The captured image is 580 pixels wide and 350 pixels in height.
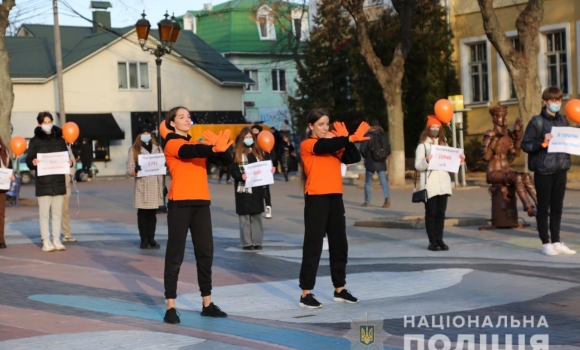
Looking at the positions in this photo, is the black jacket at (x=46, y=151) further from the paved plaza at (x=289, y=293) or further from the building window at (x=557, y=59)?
the building window at (x=557, y=59)

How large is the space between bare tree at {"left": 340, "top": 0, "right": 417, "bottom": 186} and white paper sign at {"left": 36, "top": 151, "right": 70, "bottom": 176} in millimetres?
14465

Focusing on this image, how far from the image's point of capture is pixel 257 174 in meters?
14.8

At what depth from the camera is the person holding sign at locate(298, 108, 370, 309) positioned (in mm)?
9641

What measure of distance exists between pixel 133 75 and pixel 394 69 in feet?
105

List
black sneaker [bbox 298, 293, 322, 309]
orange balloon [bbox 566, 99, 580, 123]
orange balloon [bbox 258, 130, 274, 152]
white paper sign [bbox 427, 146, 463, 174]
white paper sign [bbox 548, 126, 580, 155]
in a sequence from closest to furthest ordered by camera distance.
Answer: black sneaker [bbox 298, 293, 322, 309] → white paper sign [bbox 548, 126, 580, 155] → orange balloon [bbox 566, 99, 580, 123] → white paper sign [bbox 427, 146, 463, 174] → orange balloon [bbox 258, 130, 274, 152]

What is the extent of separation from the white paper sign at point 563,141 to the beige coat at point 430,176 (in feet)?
6.18

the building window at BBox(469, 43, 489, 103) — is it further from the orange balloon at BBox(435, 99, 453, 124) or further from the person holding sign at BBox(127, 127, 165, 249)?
the person holding sign at BBox(127, 127, 165, 249)

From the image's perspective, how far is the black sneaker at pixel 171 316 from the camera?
9.09 m

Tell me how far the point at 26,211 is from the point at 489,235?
1340 cm

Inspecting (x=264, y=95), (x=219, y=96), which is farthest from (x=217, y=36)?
(x=219, y=96)

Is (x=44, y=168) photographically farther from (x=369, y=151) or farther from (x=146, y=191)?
(x=369, y=151)

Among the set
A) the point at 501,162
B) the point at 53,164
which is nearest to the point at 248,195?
the point at 53,164

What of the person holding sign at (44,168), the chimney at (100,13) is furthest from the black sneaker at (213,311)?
the chimney at (100,13)

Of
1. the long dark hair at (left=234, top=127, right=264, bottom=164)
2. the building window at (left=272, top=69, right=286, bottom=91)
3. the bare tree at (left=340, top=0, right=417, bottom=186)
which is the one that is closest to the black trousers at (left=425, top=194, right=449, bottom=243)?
the long dark hair at (left=234, top=127, right=264, bottom=164)
